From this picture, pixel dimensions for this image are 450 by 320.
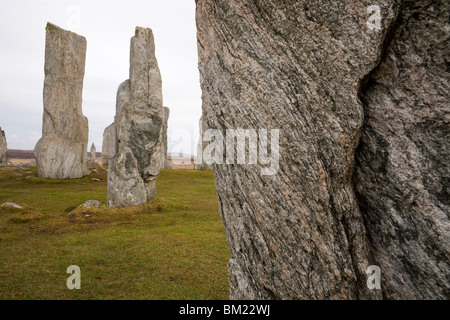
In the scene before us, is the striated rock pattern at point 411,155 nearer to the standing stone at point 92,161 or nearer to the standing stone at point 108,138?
the standing stone at point 92,161

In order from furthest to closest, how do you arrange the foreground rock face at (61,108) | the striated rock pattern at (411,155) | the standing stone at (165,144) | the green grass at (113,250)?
the standing stone at (165,144) < the foreground rock face at (61,108) < the green grass at (113,250) < the striated rock pattern at (411,155)

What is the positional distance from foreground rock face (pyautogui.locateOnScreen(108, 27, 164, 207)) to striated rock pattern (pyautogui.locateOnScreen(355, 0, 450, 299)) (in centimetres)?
1320

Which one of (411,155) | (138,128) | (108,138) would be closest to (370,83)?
(411,155)

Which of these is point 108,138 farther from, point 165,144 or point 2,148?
point 2,148

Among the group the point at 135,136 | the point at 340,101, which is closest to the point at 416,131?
the point at 340,101

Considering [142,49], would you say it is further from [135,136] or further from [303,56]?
[303,56]

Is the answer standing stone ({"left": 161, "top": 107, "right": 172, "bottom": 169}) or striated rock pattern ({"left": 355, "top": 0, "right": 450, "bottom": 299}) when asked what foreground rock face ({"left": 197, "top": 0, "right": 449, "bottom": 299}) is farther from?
standing stone ({"left": 161, "top": 107, "right": 172, "bottom": 169})

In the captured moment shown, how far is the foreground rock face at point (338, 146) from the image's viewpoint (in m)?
4.32

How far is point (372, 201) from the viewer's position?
480 centimetres

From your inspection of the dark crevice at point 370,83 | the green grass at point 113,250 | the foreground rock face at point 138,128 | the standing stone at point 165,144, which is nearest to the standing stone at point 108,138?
the standing stone at point 165,144

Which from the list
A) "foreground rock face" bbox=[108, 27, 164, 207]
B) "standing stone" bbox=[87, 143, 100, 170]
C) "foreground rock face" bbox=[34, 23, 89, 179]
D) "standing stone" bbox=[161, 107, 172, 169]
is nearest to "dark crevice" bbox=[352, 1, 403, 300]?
"foreground rock face" bbox=[108, 27, 164, 207]

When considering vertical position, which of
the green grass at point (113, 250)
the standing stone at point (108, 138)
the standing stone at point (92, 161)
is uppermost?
the standing stone at point (108, 138)

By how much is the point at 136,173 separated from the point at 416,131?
13988 mm

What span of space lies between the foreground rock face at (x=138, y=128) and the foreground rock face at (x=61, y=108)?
11464 mm
